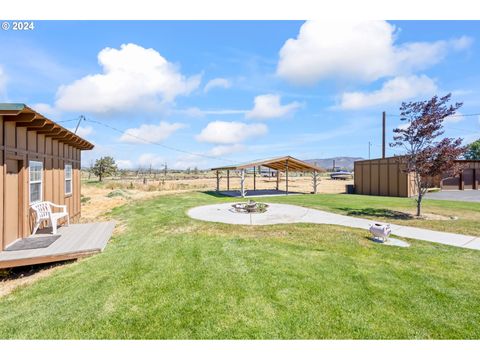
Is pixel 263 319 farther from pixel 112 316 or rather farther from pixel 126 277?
pixel 126 277

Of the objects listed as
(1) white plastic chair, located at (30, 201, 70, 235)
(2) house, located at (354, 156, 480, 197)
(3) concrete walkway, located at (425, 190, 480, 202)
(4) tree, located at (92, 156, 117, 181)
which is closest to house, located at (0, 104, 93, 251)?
(1) white plastic chair, located at (30, 201, 70, 235)

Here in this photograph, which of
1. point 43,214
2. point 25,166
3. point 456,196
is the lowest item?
point 456,196

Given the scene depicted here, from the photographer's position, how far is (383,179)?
922 inches

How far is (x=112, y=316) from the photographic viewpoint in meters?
3.66

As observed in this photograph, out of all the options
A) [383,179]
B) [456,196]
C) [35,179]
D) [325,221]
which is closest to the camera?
[35,179]

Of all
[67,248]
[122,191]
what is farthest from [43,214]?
[122,191]

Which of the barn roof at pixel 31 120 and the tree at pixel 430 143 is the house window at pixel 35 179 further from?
the tree at pixel 430 143

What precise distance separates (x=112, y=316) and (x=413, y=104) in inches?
508

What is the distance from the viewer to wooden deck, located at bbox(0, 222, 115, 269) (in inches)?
225

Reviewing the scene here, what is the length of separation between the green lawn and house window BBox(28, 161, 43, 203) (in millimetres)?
3315

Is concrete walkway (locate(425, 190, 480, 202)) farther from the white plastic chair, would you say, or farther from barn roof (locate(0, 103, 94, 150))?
barn roof (locate(0, 103, 94, 150))

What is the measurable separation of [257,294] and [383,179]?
918 inches

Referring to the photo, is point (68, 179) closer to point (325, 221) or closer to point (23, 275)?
point (23, 275)
